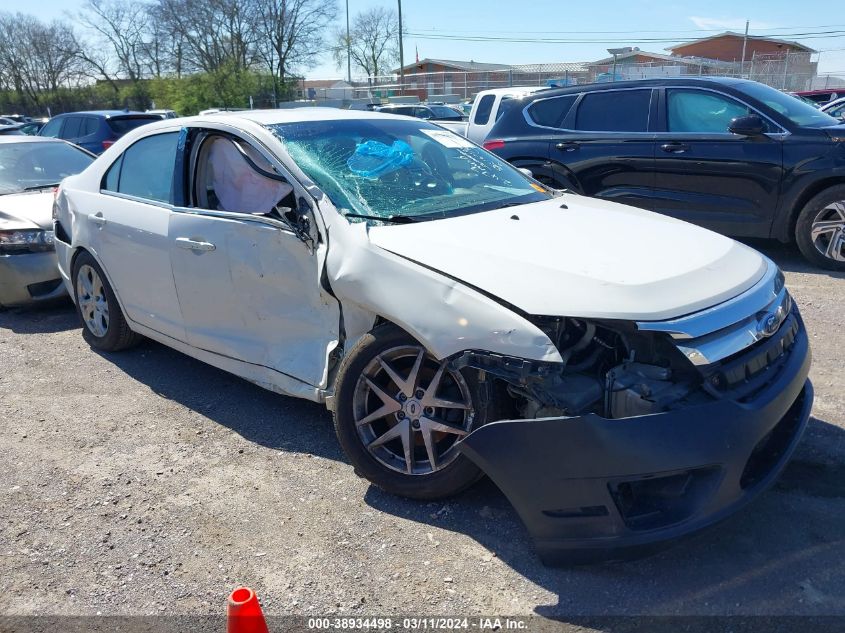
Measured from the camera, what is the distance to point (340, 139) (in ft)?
13.2

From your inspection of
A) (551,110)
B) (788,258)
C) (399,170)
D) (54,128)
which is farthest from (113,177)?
(54,128)

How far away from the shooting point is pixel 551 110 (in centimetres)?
831

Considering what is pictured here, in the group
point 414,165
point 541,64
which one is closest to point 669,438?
point 414,165

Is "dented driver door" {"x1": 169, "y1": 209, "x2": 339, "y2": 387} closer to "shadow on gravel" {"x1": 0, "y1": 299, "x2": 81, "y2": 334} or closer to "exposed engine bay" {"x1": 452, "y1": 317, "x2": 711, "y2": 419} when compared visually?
"exposed engine bay" {"x1": 452, "y1": 317, "x2": 711, "y2": 419}

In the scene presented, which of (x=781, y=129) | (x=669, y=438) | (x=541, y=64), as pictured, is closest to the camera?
(x=669, y=438)

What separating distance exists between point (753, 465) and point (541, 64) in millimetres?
33838

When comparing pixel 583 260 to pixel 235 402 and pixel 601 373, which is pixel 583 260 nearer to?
pixel 601 373

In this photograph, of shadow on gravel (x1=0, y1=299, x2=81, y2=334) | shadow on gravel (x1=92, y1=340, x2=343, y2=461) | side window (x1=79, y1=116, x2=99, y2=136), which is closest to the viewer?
shadow on gravel (x1=92, y1=340, x2=343, y2=461)

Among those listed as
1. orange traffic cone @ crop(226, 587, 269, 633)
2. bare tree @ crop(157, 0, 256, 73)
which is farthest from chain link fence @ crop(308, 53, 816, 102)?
orange traffic cone @ crop(226, 587, 269, 633)

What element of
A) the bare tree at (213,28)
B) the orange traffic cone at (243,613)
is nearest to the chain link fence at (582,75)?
the bare tree at (213,28)

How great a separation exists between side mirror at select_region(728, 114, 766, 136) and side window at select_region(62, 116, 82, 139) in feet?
45.1

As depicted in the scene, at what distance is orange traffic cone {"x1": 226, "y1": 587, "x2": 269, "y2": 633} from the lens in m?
2.02

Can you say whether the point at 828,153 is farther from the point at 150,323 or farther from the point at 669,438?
the point at 150,323

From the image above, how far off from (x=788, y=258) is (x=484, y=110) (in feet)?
16.6
